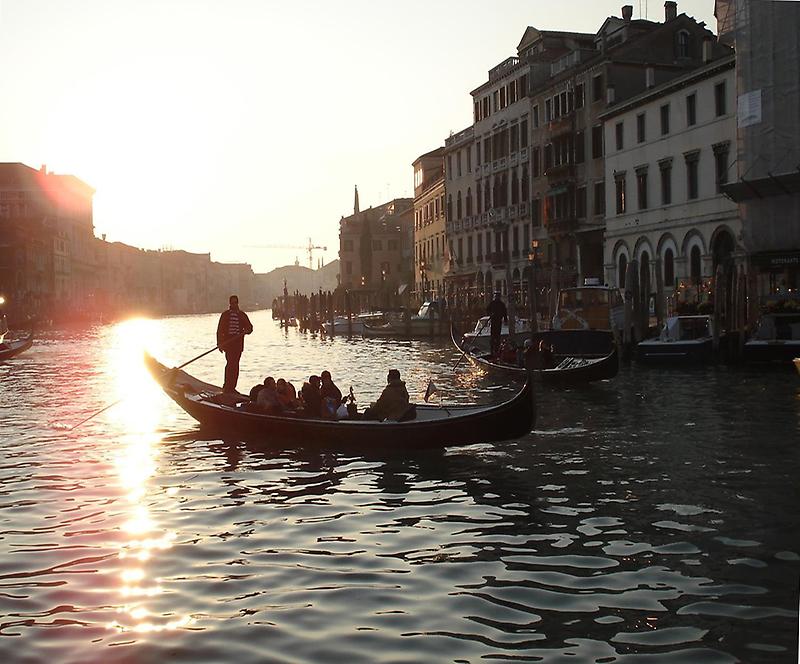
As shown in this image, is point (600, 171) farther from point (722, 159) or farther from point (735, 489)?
point (735, 489)

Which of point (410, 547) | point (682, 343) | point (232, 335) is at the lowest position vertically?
point (410, 547)

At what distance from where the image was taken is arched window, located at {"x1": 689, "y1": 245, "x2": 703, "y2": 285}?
36.7m

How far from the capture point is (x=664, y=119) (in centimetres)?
3866

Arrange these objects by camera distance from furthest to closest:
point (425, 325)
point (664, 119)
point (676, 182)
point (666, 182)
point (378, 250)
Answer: point (378, 250) → point (425, 325) → point (666, 182) → point (664, 119) → point (676, 182)

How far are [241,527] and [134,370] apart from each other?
23.7 m

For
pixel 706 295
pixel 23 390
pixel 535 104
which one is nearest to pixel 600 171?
pixel 535 104

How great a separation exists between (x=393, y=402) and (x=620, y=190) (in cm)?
3181

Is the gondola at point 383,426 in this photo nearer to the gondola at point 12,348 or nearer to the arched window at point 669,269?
the gondola at point 12,348

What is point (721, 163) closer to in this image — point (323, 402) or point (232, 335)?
point (232, 335)

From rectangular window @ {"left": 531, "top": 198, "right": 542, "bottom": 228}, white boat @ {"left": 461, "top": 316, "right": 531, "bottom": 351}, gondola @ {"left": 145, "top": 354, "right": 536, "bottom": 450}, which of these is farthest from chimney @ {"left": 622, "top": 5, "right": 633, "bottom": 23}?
gondola @ {"left": 145, "top": 354, "right": 536, "bottom": 450}

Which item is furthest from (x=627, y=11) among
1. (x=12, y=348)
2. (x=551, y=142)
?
(x=12, y=348)

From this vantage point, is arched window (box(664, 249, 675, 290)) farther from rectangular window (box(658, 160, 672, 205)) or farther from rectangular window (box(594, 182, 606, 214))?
rectangular window (box(594, 182, 606, 214))

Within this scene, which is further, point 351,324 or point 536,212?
point 351,324

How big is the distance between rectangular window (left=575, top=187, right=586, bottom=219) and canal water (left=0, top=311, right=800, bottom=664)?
31272mm
